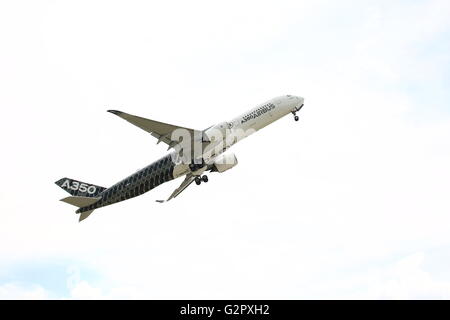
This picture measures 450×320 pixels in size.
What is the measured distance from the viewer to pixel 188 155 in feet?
276

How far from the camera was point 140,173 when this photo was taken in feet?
287

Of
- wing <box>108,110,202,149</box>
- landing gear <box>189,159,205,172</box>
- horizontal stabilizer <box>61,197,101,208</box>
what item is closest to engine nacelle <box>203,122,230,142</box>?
wing <box>108,110,202,149</box>

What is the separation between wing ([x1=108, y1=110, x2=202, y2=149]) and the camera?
254 feet

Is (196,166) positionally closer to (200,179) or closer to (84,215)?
(200,179)

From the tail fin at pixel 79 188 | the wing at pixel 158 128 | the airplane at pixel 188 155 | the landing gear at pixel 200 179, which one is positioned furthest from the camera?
the tail fin at pixel 79 188

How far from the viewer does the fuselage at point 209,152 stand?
275 ft

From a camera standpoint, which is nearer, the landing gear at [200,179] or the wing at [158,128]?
the wing at [158,128]

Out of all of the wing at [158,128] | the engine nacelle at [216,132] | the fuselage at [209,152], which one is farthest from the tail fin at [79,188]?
the engine nacelle at [216,132]

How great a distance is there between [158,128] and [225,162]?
11333mm

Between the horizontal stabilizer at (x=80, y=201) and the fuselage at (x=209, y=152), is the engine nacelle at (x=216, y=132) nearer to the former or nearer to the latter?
the fuselage at (x=209, y=152)

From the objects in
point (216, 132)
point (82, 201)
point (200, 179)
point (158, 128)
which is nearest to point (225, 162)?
point (200, 179)

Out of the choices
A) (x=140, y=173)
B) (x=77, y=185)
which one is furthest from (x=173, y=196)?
(x=77, y=185)

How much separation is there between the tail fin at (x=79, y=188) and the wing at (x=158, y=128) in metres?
13.9

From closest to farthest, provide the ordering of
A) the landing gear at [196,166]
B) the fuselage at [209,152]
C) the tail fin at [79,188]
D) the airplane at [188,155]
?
1. the airplane at [188,155]
2. the fuselage at [209,152]
3. the landing gear at [196,166]
4. the tail fin at [79,188]
